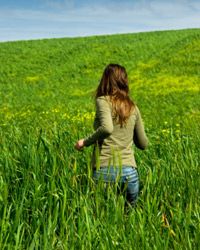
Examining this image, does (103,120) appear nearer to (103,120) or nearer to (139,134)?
(103,120)

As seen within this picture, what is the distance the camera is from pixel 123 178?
5.33m

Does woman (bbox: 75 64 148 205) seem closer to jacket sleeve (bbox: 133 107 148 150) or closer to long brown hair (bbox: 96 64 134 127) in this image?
long brown hair (bbox: 96 64 134 127)

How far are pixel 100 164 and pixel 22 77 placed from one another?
94.1 ft

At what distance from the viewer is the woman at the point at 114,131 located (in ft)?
17.2

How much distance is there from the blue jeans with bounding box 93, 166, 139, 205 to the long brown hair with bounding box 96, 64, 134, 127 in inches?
16.5

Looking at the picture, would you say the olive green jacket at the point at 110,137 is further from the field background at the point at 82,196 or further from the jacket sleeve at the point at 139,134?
the field background at the point at 82,196

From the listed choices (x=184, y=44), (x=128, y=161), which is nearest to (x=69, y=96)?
(x=184, y=44)

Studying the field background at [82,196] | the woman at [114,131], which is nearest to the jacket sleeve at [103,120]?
the woman at [114,131]

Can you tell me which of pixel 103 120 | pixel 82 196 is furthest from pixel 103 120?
pixel 82 196

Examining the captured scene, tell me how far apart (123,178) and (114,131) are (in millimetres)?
425

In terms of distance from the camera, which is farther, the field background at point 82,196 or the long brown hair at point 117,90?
the long brown hair at point 117,90

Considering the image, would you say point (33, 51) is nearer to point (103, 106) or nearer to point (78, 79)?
point (78, 79)

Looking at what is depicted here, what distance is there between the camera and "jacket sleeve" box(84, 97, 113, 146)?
5.21 metres

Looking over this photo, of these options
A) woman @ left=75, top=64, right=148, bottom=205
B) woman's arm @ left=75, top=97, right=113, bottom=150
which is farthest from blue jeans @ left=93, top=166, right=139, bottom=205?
woman's arm @ left=75, top=97, right=113, bottom=150
